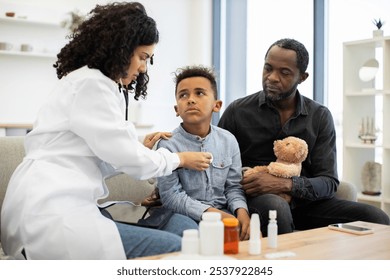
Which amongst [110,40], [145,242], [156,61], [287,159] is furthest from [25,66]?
[145,242]

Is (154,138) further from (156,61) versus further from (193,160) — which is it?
(156,61)

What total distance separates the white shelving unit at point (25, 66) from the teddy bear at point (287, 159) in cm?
335

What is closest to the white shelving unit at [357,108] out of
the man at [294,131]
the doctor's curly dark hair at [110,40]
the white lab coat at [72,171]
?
the man at [294,131]

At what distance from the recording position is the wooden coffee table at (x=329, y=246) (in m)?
1.36

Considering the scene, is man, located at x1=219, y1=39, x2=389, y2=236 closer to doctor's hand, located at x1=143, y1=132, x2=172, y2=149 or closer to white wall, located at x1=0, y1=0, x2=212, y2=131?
doctor's hand, located at x1=143, y1=132, x2=172, y2=149

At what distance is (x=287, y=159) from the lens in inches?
86.4

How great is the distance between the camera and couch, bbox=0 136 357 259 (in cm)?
177

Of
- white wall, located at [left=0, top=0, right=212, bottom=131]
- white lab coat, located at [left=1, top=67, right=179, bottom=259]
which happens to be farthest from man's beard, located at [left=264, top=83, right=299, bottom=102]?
white wall, located at [left=0, top=0, right=212, bottom=131]

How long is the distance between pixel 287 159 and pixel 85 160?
102cm

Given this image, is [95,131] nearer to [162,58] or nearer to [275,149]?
[275,149]

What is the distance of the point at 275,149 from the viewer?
88.4 inches

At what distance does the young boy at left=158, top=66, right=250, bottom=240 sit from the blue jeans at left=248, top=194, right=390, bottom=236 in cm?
9
